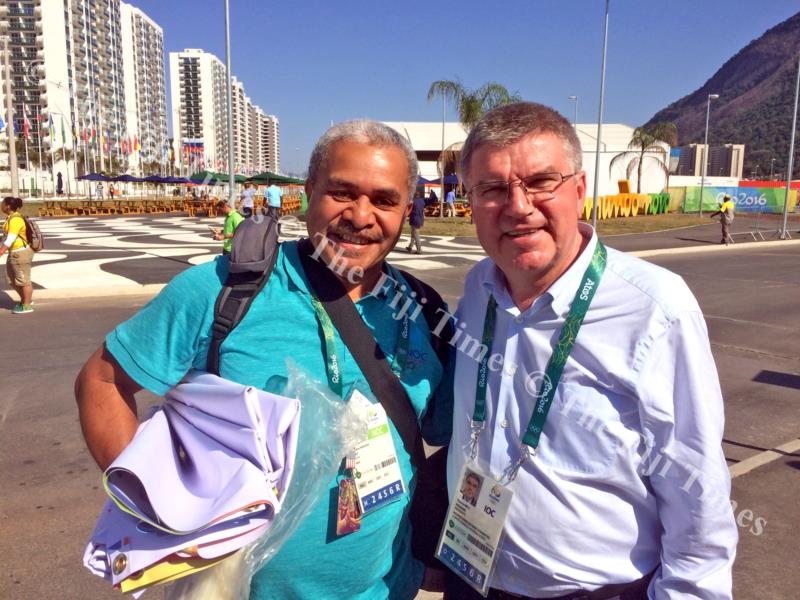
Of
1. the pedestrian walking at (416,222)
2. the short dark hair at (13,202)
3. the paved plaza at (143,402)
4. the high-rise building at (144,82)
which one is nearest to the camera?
the paved plaza at (143,402)

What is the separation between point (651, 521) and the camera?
1557 millimetres

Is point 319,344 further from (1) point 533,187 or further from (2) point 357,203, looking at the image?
(1) point 533,187

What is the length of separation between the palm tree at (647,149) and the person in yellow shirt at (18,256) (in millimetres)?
41113

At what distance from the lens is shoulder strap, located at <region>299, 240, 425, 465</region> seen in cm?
164

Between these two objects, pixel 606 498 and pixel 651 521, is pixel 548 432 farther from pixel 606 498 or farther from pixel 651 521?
pixel 651 521

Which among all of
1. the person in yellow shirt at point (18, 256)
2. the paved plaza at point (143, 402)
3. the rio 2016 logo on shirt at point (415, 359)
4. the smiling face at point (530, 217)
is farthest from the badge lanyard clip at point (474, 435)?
the person in yellow shirt at point (18, 256)

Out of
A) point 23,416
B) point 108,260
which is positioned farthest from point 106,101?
point 23,416

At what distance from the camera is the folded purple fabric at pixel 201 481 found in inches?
46.9

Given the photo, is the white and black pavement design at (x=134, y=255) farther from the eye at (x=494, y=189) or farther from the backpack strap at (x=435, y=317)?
the eye at (x=494, y=189)

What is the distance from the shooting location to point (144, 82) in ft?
474

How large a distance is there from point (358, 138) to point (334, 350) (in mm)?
610

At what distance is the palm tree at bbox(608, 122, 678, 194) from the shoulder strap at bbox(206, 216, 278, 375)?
45.5 metres

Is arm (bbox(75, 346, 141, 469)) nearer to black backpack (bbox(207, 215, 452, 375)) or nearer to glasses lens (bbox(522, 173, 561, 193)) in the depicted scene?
black backpack (bbox(207, 215, 452, 375))

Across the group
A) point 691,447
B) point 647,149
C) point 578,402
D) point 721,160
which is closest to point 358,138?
point 578,402
